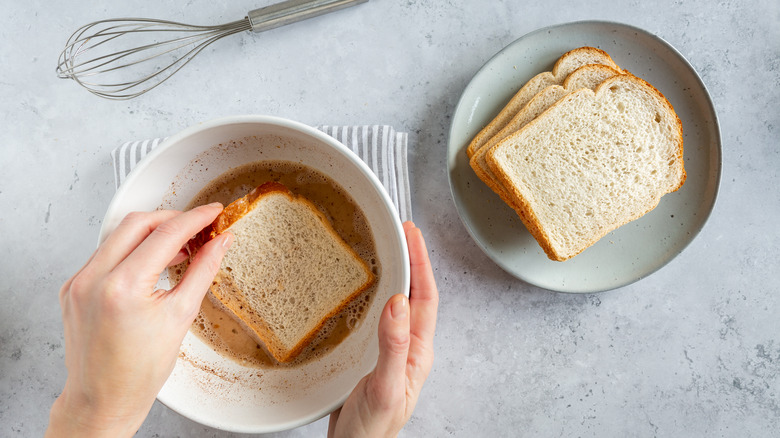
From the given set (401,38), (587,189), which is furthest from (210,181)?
(587,189)

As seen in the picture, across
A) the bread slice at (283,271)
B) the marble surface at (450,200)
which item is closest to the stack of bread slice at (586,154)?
the marble surface at (450,200)

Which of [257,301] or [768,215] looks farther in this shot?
[768,215]

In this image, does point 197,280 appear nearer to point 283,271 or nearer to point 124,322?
point 124,322

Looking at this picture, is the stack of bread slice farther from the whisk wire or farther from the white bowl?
the whisk wire

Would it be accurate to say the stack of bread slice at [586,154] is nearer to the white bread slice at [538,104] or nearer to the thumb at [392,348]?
the white bread slice at [538,104]

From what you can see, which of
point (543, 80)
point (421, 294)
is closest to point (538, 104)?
point (543, 80)

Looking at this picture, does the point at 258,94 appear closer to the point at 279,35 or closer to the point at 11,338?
the point at 279,35
